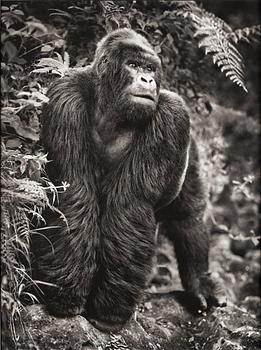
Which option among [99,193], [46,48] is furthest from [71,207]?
[46,48]

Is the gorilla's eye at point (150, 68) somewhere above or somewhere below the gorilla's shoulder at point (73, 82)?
above

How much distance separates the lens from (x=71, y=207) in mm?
2861

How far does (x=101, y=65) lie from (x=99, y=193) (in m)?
0.71

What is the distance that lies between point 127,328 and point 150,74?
4.65 feet

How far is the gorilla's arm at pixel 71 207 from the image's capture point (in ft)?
9.36

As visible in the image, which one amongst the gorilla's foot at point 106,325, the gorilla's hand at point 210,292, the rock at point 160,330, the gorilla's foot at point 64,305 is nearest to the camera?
the rock at point 160,330

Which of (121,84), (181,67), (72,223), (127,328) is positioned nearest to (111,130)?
(121,84)

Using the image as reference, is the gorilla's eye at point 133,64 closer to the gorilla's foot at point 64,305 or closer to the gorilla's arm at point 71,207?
the gorilla's arm at point 71,207

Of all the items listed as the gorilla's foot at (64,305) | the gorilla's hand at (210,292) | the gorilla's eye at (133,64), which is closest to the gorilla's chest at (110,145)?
the gorilla's eye at (133,64)

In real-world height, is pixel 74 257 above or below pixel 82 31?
below

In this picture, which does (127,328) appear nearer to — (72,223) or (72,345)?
(72,345)

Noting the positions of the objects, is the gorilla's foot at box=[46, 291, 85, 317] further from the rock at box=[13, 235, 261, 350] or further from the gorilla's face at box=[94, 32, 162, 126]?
the gorilla's face at box=[94, 32, 162, 126]

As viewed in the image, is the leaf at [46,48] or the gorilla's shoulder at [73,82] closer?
the gorilla's shoulder at [73,82]

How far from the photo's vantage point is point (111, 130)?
120 inches
